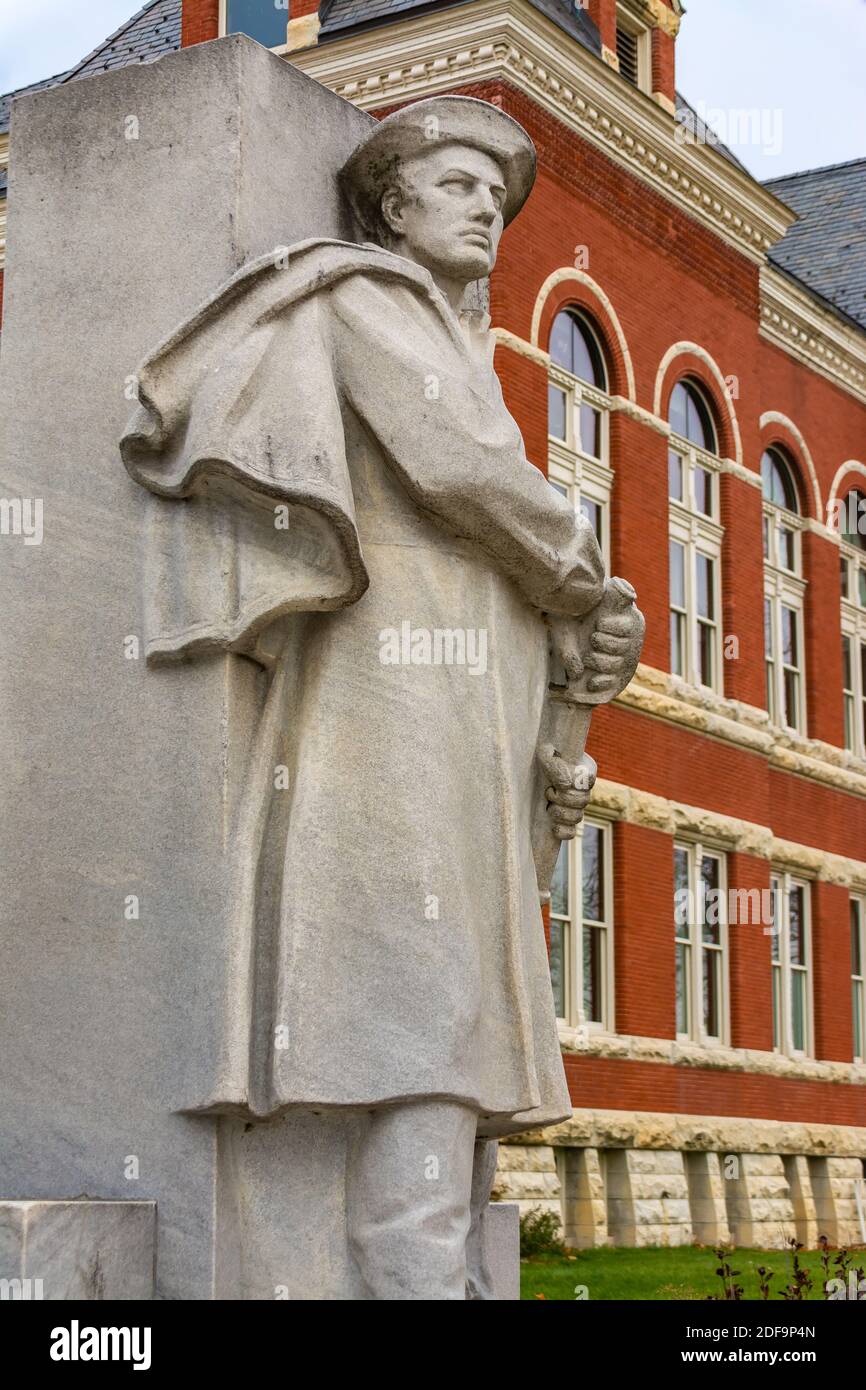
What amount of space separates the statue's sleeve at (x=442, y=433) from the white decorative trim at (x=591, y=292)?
1996cm

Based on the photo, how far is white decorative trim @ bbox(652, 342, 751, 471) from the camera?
27.1 metres

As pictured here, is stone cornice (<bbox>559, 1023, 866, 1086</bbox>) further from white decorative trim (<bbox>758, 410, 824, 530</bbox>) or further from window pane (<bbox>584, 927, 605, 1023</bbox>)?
white decorative trim (<bbox>758, 410, 824, 530</bbox>)

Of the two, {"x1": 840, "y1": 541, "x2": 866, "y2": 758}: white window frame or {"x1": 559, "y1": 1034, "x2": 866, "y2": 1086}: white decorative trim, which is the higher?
{"x1": 840, "y1": 541, "x2": 866, "y2": 758}: white window frame

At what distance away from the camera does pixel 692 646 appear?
27.5 metres

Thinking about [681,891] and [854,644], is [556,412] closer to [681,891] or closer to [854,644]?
[681,891]

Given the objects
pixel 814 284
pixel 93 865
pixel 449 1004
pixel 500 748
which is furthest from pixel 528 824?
pixel 814 284

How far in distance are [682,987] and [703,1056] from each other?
2.81 feet

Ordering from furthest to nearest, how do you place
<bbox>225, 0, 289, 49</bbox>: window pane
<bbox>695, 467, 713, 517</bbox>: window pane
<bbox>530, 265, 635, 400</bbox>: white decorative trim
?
<bbox>695, 467, 713, 517</bbox>: window pane, <bbox>225, 0, 289, 49</bbox>: window pane, <bbox>530, 265, 635, 400</bbox>: white decorative trim

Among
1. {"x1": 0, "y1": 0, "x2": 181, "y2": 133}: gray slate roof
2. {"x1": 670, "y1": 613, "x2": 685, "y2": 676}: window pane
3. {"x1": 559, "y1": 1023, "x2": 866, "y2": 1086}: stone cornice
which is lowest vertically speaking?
{"x1": 559, "y1": 1023, "x2": 866, "y2": 1086}: stone cornice

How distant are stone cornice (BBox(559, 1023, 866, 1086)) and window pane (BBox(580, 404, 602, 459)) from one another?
6.76 metres

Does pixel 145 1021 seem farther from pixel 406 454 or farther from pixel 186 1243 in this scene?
pixel 406 454

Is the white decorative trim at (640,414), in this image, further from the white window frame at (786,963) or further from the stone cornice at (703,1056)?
the stone cornice at (703,1056)

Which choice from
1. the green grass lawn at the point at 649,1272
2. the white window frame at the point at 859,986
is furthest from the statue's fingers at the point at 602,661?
the white window frame at the point at 859,986

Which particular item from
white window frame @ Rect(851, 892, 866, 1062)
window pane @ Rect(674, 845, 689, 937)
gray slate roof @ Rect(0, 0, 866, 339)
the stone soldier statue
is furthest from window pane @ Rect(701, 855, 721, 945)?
the stone soldier statue
